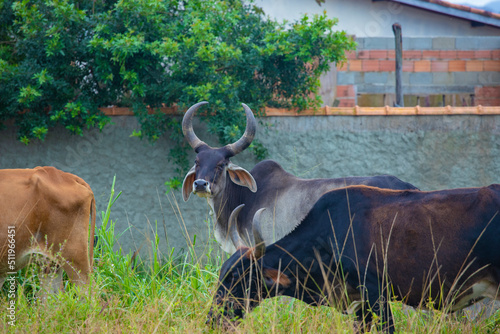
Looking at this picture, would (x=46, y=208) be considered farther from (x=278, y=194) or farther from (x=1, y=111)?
(x=1, y=111)

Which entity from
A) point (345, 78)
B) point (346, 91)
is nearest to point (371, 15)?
Answer: point (345, 78)

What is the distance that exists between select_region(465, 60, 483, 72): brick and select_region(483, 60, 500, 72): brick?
62 millimetres

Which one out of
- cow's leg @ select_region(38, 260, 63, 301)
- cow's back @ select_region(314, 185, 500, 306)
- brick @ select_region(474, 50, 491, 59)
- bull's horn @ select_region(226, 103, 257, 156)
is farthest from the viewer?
brick @ select_region(474, 50, 491, 59)

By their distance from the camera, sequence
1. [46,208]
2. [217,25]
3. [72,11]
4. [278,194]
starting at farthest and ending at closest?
1. [217,25]
2. [72,11]
3. [278,194]
4. [46,208]

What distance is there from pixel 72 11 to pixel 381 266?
4567mm

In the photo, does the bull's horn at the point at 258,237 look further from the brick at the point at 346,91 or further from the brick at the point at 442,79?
the brick at the point at 442,79

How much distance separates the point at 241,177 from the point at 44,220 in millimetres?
1791

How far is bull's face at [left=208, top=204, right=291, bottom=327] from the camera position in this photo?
3.76m

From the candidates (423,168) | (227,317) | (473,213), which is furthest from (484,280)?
(423,168)

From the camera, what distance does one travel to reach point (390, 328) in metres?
3.61

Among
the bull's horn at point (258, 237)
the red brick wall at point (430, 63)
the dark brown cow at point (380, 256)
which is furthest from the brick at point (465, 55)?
the bull's horn at point (258, 237)

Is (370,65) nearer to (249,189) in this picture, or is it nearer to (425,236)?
(249,189)

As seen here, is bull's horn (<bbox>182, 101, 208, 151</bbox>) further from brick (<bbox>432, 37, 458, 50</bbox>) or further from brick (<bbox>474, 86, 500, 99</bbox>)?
brick (<bbox>474, 86, 500, 99</bbox>)

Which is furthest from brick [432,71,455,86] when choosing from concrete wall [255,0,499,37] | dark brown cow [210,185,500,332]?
dark brown cow [210,185,500,332]
